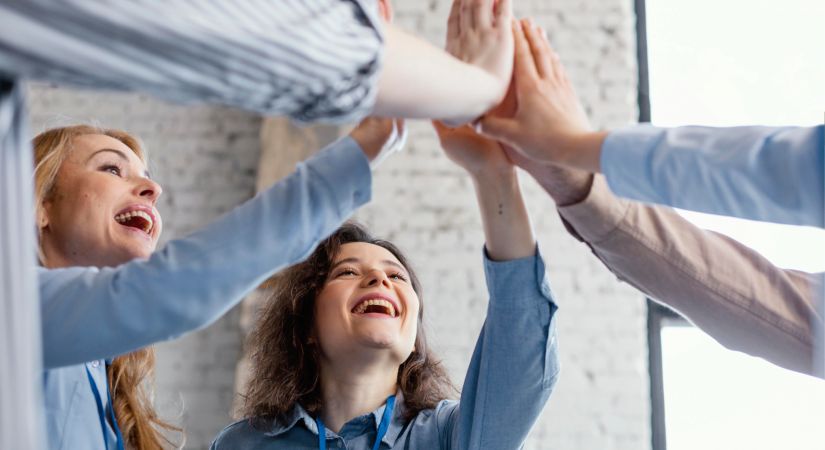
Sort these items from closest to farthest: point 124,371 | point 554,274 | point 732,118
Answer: point 124,371 → point 554,274 → point 732,118

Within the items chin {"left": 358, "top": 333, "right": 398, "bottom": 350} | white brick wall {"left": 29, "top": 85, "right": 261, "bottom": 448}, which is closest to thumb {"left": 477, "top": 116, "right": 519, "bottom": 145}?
chin {"left": 358, "top": 333, "right": 398, "bottom": 350}

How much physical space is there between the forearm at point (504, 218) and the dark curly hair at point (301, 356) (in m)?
0.50

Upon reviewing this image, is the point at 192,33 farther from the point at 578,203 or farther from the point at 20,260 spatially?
the point at 578,203

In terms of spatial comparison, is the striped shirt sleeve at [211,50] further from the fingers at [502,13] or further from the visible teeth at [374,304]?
the visible teeth at [374,304]

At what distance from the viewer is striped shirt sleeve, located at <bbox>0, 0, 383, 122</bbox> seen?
0.79 m

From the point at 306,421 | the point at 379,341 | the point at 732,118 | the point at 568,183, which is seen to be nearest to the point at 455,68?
the point at 568,183

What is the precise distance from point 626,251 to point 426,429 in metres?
0.59

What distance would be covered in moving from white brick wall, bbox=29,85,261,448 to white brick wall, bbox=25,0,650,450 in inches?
0.8

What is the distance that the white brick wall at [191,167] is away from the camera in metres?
4.45

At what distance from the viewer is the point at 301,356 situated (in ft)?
6.68

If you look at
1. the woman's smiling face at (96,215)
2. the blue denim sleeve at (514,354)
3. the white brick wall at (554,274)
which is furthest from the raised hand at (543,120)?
the white brick wall at (554,274)

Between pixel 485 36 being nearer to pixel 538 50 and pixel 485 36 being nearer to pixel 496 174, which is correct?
pixel 538 50

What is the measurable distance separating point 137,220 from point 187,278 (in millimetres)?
826

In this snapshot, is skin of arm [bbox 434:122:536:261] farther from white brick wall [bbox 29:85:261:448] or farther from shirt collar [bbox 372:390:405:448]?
white brick wall [bbox 29:85:261:448]
